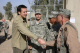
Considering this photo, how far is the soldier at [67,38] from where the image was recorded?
3.08 m

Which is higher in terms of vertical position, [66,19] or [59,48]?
[66,19]

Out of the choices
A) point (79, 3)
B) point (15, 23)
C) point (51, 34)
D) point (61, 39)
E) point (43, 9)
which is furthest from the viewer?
point (43, 9)

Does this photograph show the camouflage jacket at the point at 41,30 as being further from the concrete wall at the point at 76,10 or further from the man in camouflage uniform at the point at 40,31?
the concrete wall at the point at 76,10

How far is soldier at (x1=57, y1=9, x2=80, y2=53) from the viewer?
3.08m

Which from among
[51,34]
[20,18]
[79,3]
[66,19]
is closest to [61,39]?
[66,19]

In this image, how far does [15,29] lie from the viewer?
430cm

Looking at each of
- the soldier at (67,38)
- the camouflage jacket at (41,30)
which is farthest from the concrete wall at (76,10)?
the soldier at (67,38)

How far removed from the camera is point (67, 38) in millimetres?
3141

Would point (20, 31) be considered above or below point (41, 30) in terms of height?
above

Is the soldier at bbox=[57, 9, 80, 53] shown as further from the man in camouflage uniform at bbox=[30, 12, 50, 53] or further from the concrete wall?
the concrete wall

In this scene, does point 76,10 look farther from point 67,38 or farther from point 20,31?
point 67,38

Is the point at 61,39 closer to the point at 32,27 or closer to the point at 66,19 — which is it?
the point at 66,19

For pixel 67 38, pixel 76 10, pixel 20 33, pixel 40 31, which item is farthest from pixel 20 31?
pixel 76 10

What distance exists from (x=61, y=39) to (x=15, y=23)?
1282 mm
